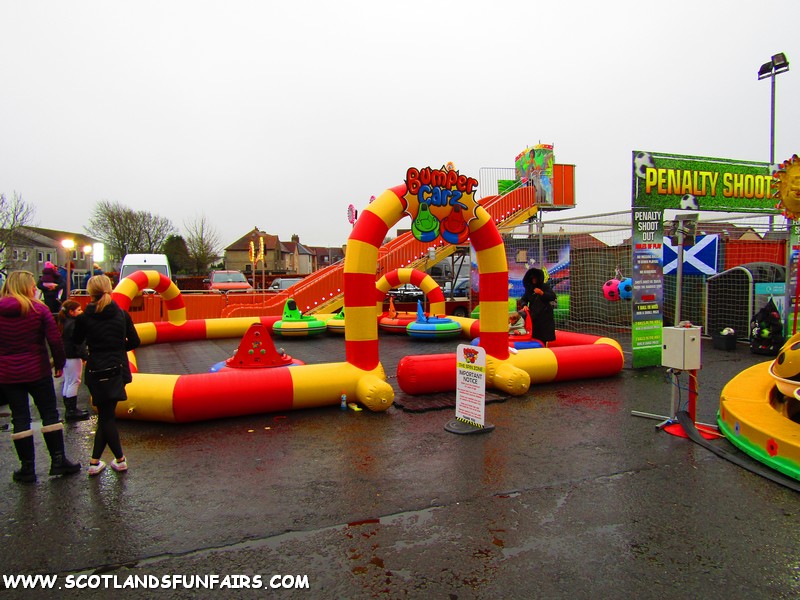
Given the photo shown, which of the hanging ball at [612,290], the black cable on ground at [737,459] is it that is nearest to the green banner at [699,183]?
the hanging ball at [612,290]

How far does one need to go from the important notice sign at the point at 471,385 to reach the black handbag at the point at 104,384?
3.67 m

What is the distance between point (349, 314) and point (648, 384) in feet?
16.8

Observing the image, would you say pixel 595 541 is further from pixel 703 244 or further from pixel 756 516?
pixel 703 244

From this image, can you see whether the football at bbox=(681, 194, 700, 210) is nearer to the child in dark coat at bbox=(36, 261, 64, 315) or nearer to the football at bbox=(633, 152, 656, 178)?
the football at bbox=(633, 152, 656, 178)

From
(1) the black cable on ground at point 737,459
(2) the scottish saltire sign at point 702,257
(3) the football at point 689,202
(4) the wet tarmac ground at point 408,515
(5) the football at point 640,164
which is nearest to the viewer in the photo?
(4) the wet tarmac ground at point 408,515

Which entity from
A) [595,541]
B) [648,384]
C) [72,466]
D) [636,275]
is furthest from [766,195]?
[72,466]

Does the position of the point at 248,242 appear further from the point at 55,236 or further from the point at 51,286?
the point at 51,286

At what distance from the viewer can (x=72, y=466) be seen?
493 cm

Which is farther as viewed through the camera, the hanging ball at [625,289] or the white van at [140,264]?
the white van at [140,264]

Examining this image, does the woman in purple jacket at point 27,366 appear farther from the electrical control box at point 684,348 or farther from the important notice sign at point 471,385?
the electrical control box at point 684,348

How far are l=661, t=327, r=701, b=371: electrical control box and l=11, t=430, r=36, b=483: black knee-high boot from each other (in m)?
6.61

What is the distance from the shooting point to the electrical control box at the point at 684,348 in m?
5.80

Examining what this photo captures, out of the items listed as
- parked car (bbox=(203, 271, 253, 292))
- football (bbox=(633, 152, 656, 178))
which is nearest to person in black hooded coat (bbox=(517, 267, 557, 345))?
football (bbox=(633, 152, 656, 178))

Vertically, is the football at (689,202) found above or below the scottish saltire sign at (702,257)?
above
